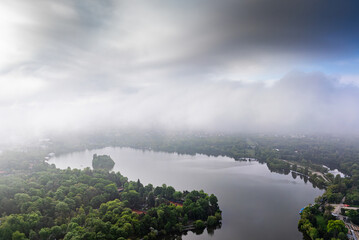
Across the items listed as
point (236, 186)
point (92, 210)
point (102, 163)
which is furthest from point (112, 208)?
point (102, 163)

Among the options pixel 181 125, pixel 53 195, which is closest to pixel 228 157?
pixel 53 195

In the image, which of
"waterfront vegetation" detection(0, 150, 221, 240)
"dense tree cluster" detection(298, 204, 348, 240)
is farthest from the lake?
"waterfront vegetation" detection(0, 150, 221, 240)

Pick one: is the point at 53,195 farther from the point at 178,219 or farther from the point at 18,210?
the point at 178,219

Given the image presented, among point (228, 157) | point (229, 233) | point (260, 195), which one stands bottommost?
point (229, 233)

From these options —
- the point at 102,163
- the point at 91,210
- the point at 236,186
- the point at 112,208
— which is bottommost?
the point at 91,210

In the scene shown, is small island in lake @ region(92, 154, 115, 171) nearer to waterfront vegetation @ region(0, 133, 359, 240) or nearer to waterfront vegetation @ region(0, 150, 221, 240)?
waterfront vegetation @ region(0, 133, 359, 240)

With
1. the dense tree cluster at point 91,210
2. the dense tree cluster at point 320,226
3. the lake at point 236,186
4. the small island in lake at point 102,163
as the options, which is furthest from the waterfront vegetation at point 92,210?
the small island in lake at point 102,163

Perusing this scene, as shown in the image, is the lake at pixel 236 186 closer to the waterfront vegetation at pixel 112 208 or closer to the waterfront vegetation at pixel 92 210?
the waterfront vegetation at pixel 112 208

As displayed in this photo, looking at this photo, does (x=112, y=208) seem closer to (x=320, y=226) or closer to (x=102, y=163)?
(x=320, y=226)
